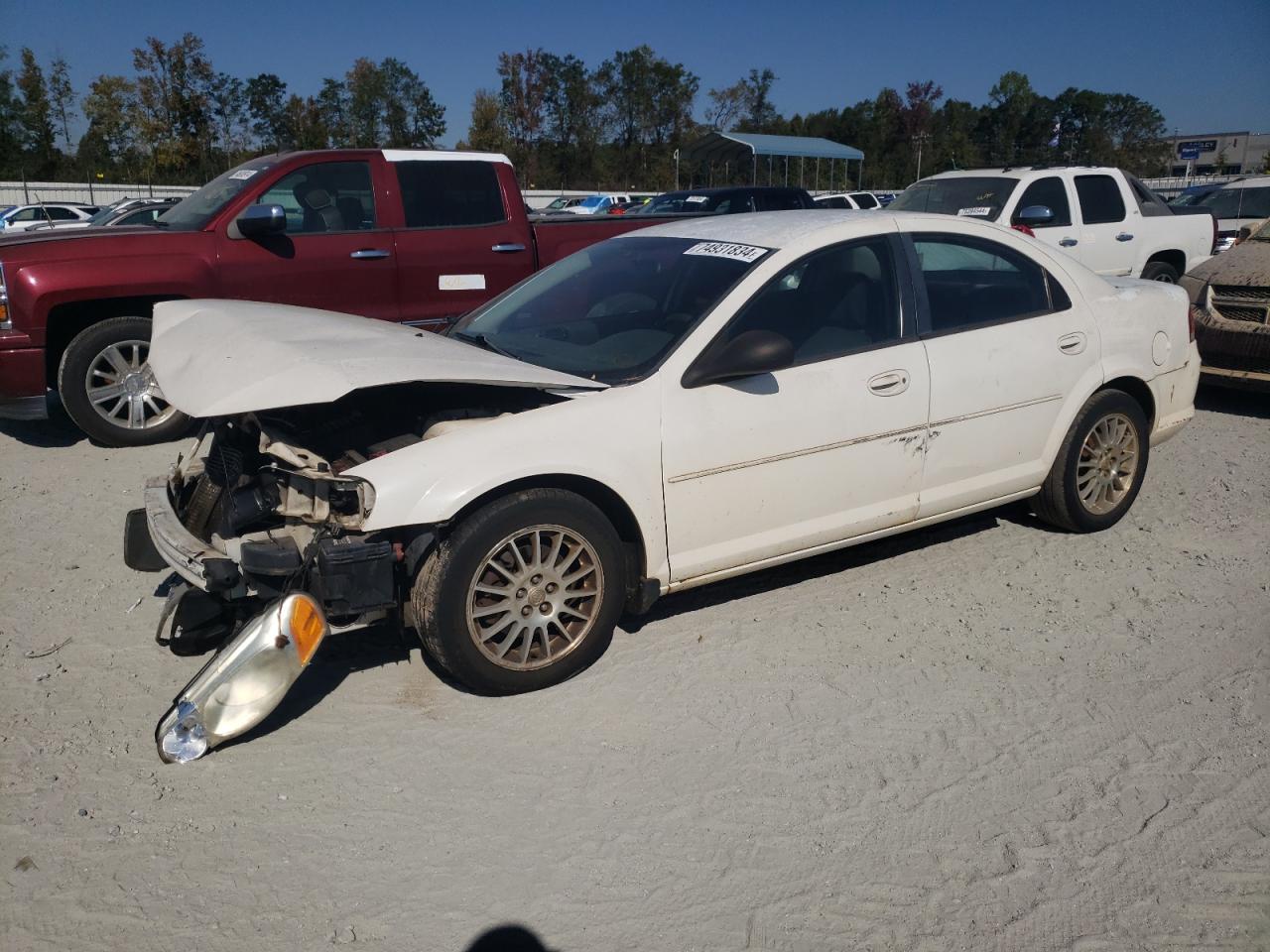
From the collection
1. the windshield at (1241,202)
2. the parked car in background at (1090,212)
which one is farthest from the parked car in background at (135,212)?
the windshield at (1241,202)

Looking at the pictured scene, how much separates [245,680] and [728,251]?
2.62m

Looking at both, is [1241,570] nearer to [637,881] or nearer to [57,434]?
[637,881]

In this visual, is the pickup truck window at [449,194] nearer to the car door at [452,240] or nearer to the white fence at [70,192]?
the car door at [452,240]

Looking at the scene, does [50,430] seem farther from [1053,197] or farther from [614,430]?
[1053,197]

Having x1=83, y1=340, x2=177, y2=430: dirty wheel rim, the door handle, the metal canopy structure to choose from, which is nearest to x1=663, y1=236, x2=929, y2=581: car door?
the door handle

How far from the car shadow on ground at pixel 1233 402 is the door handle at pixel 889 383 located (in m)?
5.14

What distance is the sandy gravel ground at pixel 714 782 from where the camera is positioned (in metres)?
2.66

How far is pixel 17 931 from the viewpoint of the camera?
2598mm

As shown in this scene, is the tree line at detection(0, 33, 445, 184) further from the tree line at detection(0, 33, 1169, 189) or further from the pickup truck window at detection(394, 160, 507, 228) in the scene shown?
the pickup truck window at detection(394, 160, 507, 228)

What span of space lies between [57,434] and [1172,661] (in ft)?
24.7

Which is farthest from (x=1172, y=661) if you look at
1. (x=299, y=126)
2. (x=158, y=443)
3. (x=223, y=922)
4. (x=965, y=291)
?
(x=299, y=126)

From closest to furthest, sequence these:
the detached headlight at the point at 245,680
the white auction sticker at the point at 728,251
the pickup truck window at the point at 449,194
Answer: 1. the detached headlight at the point at 245,680
2. the white auction sticker at the point at 728,251
3. the pickup truck window at the point at 449,194

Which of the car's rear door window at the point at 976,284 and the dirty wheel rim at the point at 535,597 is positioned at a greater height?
the car's rear door window at the point at 976,284

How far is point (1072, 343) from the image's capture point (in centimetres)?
491
